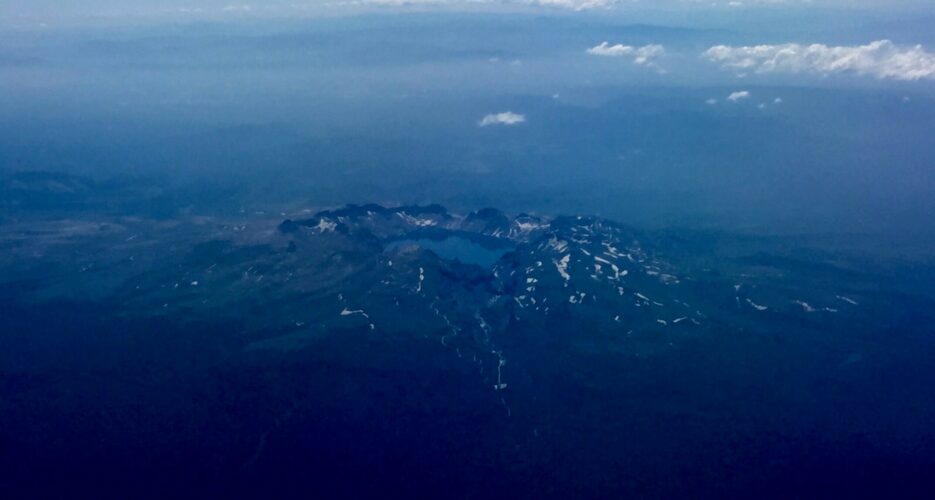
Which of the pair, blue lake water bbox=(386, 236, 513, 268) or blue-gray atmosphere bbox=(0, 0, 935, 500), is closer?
blue-gray atmosphere bbox=(0, 0, 935, 500)

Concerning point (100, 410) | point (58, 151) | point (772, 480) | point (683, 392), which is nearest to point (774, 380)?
point (683, 392)

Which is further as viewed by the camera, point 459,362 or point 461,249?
point 461,249

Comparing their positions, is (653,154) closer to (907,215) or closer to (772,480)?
(907,215)

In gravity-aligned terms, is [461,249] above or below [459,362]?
above

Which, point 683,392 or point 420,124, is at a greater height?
point 420,124

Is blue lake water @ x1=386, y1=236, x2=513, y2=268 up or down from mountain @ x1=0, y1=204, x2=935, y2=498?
up

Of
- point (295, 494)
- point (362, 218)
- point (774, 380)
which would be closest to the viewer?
point (295, 494)

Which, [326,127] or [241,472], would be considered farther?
[326,127]

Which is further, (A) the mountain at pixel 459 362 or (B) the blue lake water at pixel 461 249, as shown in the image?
(B) the blue lake water at pixel 461 249
